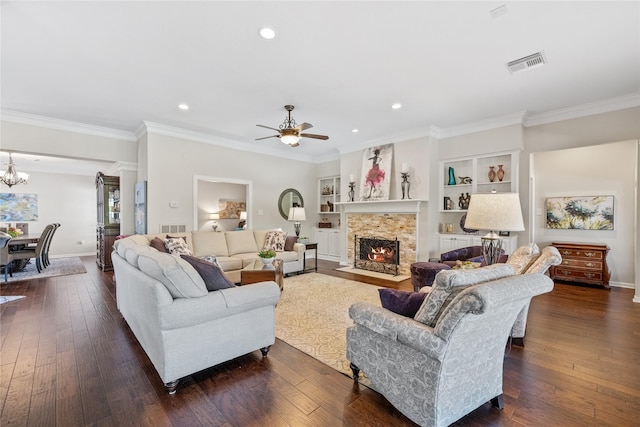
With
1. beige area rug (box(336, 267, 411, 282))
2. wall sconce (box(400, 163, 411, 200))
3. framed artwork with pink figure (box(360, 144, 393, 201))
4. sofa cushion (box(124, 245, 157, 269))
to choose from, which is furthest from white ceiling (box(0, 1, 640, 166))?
beige area rug (box(336, 267, 411, 282))

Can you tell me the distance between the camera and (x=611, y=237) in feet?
16.6

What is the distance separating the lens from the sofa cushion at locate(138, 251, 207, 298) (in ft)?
6.61

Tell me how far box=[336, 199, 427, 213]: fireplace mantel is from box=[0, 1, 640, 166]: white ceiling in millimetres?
1713

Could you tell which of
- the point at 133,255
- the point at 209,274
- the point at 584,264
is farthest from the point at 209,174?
the point at 584,264

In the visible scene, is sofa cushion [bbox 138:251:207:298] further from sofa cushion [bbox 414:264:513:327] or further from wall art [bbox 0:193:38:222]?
wall art [bbox 0:193:38:222]

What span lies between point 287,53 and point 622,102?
5.00m

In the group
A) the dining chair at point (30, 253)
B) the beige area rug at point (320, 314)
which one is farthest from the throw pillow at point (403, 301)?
the dining chair at point (30, 253)

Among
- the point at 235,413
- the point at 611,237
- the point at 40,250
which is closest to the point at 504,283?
the point at 235,413

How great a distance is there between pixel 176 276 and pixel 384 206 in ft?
16.4

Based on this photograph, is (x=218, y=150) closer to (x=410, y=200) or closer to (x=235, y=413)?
(x=410, y=200)

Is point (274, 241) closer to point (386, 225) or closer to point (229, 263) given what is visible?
point (229, 263)

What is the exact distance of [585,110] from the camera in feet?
15.0

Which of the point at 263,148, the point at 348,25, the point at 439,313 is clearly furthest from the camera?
the point at 263,148

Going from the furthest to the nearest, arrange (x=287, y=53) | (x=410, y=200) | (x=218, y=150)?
(x=218, y=150) < (x=410, y=200) < (x=287, y=53)
